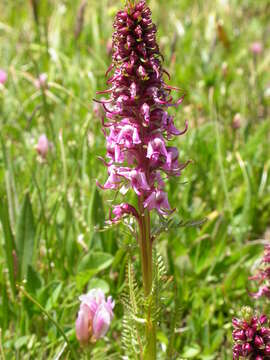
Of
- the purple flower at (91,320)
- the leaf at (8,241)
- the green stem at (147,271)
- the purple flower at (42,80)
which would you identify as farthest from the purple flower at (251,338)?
the purple flower at (42,80)

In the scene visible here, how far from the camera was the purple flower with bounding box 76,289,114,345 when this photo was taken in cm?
181

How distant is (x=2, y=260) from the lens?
8.14 feet

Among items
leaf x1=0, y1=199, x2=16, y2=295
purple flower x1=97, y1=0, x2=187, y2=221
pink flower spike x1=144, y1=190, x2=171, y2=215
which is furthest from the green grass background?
pink flower spike x1=144, y1=190, x2=171, y2=215

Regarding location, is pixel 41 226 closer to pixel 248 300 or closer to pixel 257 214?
pixel 248 300

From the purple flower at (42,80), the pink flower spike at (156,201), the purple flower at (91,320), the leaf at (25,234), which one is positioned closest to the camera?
the pink flower spike at (156,201)

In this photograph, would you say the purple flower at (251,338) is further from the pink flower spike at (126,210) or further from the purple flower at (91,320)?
the purple flower at (91,320)

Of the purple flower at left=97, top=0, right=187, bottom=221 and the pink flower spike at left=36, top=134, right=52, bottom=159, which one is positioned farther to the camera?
the pink flower spike at left=36, top=134, right=52, bottom=159

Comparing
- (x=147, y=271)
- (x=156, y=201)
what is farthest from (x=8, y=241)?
(x=156, y=201)

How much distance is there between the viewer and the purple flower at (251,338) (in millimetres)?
1391

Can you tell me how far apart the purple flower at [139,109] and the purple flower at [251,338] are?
1.31ft

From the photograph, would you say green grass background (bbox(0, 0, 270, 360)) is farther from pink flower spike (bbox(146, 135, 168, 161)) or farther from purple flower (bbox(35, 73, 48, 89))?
pink flower spike (bbox(146, 135, 168, 161))

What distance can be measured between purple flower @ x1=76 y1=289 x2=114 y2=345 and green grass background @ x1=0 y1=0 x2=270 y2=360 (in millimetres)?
73

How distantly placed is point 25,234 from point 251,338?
129cm

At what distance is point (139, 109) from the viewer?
1461 mm
